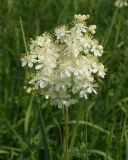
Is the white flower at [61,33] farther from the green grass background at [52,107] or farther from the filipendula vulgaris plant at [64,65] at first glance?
the green grass background at [52,107]

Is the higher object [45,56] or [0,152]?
[45,56]

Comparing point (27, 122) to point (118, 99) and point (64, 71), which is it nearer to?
point (118, 99)

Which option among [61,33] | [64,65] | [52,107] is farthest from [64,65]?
[52,107]

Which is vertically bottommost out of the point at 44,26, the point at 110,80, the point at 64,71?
the point at 64,71

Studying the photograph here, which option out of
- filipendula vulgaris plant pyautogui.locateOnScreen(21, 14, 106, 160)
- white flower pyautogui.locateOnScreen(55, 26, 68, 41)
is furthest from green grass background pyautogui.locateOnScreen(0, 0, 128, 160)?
white flower pyautogui.locateOnScreen(55, 26, 68, 41)

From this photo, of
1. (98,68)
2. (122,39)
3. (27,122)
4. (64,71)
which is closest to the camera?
(64,71)

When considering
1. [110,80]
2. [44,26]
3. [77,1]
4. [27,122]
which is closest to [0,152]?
[27,122]
